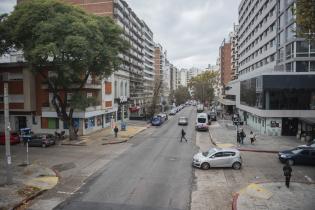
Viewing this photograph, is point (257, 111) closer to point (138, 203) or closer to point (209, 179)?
point (209, 179)

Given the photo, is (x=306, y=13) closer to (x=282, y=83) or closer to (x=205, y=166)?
(x=205, y=166)

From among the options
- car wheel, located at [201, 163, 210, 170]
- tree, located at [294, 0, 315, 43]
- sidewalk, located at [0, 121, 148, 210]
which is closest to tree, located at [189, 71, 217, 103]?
sidewalk, located at [0, 121, 148, 210]

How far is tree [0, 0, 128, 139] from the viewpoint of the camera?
96.3ft

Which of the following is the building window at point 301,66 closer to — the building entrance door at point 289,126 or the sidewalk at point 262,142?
the building entrance door at point 289,126

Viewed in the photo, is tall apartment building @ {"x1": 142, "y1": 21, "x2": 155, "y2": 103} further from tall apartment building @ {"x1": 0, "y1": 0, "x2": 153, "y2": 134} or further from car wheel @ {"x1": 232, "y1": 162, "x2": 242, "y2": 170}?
car wheel @ {"x1": 232, "y1": 162, "x2": 242, "y2": 170}

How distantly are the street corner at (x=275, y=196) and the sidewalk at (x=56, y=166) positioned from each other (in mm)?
9446

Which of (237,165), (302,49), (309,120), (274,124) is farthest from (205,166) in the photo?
(302,49)

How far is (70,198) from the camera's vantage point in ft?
54.7

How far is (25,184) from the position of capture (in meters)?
18.8

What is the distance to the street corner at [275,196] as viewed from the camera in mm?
15211

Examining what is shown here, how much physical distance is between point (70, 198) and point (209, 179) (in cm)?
868

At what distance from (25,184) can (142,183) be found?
6.96 metres

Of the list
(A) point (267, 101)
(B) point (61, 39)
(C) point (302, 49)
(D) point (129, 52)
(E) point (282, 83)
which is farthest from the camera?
(D) point (129, 52)

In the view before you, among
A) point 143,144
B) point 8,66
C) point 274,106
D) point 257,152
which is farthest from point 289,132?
point 8,66
